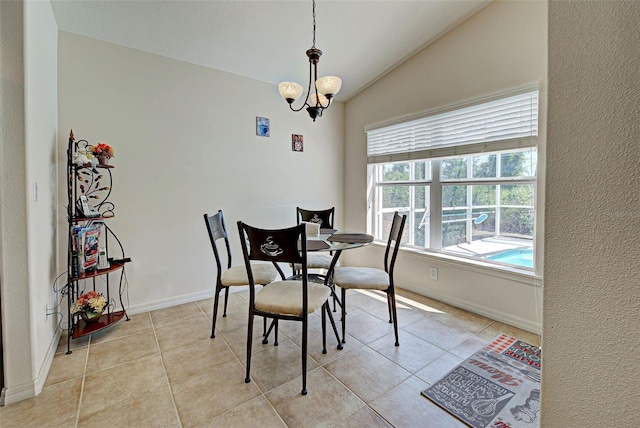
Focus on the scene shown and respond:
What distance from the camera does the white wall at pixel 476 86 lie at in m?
2.37

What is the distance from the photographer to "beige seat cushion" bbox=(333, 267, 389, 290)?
7.52ft

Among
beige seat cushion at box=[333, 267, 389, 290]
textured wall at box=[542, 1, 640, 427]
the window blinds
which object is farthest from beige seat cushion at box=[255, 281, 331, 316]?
the window blinds

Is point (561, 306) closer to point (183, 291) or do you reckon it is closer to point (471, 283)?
point (471, 283)

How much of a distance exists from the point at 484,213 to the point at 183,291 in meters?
3.15

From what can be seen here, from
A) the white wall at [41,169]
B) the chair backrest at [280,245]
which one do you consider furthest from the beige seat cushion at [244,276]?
the white wall at [41,169]

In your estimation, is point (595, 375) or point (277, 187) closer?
point (595, 375)

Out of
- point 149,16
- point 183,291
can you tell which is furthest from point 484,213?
point 149,16

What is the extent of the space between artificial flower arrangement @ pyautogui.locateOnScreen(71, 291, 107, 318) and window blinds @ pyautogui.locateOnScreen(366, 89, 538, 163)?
3235 mm

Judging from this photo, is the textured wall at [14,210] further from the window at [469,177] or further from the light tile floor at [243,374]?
the window at [469,177]

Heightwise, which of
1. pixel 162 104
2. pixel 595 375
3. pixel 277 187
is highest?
pixel 162 104

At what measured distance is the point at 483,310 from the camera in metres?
2.75

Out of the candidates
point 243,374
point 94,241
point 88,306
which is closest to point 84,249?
point 94,241

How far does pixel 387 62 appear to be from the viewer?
3.36 meters

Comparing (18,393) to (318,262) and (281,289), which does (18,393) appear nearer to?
(281,289)
